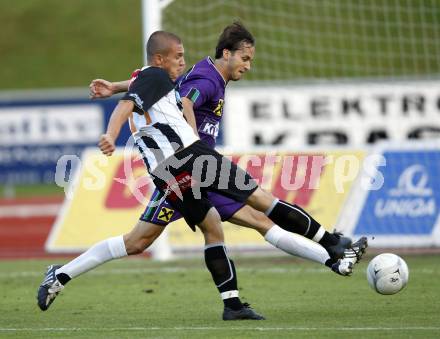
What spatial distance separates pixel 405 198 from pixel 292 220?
5.28 metres

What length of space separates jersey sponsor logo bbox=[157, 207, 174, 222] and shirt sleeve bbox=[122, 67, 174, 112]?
0.90m

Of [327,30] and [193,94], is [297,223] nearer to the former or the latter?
[193,94]

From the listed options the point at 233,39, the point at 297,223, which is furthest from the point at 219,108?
the point at 297,223

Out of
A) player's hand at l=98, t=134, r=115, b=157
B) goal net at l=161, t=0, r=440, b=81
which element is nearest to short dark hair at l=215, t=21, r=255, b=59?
player's hand at l=98, t=134, r=115, b=157

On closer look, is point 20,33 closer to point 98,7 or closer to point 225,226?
point 98,7

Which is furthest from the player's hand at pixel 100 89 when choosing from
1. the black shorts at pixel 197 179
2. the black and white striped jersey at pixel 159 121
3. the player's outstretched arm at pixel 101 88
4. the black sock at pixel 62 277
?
the black sock at pixel 62 277

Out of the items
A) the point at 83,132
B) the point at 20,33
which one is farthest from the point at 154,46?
the point at 20,33

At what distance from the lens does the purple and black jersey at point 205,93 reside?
7.87 m

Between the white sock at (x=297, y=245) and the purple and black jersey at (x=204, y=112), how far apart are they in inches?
14.2

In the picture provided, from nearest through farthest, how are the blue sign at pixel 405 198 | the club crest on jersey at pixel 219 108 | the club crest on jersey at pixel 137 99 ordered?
the club crest on jersey at pixel 137 99 → the club crest on jersey at pixel 219 108 → the blue sign at pixel 405 198

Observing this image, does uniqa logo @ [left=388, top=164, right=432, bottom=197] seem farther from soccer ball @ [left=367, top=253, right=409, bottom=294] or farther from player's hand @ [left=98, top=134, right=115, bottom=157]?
player's hand @ [left=98, top=134, right=115, bottom=157]

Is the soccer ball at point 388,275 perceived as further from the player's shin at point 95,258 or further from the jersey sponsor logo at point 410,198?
the jersey sponsor logo at point 410,198

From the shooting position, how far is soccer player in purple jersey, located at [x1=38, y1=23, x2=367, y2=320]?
25.2 feet

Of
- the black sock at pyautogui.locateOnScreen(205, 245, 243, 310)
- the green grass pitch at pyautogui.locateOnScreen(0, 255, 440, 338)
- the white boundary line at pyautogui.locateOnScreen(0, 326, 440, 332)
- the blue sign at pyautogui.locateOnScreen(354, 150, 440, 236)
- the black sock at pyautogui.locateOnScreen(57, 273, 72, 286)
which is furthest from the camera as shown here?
the blue sign at pyautogui.locateOnScreen(354, 150, 440, 236)
